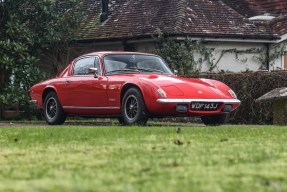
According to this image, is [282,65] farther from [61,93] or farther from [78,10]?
[61,93]

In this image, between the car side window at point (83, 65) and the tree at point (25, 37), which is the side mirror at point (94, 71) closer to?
the car side window at point (83, 65)

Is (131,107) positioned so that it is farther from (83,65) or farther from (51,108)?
(51,108)

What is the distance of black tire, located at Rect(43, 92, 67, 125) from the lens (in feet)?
51.5

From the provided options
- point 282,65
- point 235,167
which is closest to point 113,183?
point 235,167

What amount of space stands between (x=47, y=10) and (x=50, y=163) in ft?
56.6

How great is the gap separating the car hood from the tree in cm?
885

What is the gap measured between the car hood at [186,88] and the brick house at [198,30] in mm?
9783

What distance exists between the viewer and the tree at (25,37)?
2184cm

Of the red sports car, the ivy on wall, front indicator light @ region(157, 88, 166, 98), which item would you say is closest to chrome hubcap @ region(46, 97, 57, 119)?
the red sports car

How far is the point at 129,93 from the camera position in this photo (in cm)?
1366

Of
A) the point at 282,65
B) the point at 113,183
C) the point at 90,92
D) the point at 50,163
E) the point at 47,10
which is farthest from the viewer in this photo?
the point at 282,65

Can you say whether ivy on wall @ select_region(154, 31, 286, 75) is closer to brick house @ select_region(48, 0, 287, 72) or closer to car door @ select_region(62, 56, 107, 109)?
brick house @ select_region(48, 0, 287, 72)

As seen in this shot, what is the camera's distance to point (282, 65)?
27.0m

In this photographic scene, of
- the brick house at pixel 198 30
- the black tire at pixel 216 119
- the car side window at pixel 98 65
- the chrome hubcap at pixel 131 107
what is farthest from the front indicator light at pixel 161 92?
the brick house at pixel 198 30
